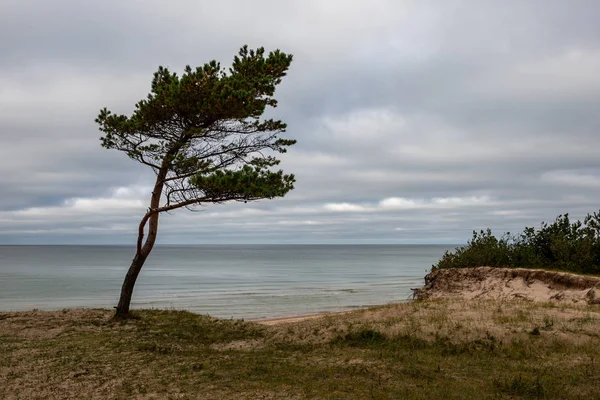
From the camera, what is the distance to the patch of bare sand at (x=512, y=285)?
59.2 feet

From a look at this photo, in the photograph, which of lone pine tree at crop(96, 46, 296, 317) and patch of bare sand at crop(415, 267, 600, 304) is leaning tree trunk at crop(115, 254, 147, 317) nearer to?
lone pine tree at crop(96, 46, 296, 317)

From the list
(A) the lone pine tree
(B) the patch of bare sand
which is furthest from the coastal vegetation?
(A) the lone pine tree

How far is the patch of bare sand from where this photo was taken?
710 inches

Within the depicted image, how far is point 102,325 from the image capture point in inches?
659

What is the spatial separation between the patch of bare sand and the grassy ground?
3.72 m

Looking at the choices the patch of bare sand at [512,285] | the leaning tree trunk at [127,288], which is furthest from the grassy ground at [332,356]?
the patch of bare sand at [512,285]

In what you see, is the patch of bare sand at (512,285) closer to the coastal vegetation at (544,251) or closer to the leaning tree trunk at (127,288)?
the coastal vegetation at (544,251)

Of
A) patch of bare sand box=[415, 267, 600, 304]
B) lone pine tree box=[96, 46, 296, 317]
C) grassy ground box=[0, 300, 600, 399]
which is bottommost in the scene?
grassy ground box=[0, 300, 600, 399]

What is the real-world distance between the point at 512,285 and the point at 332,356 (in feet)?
41.5

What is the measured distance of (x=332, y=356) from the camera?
36.9 feet

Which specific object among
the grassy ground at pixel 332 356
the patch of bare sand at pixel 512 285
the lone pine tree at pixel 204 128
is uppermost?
the lone pine tree at pixel 204 128

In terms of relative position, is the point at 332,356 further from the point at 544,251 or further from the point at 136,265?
the point at 544,251

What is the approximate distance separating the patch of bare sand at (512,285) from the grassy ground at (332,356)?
372 centimetres

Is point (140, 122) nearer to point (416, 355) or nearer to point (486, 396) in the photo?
point (416, 355)
